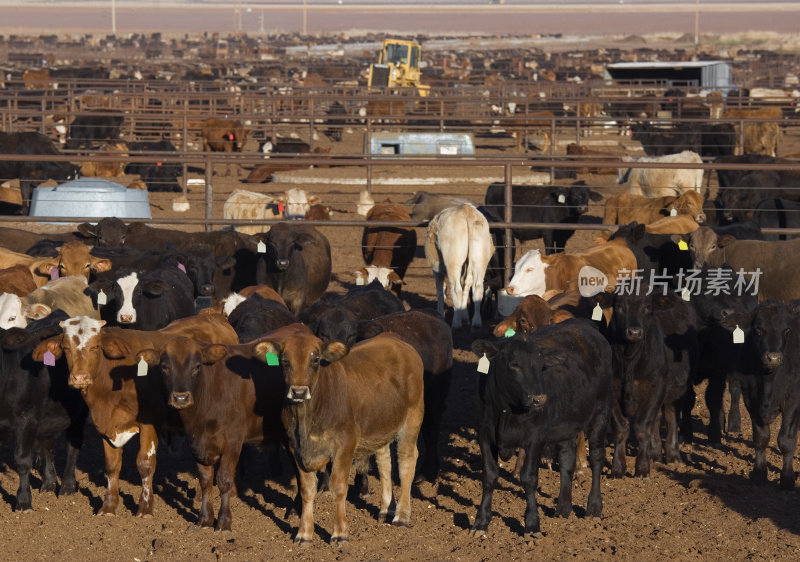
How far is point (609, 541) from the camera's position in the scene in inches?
250

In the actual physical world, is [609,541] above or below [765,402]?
below

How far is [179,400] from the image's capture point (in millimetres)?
6156

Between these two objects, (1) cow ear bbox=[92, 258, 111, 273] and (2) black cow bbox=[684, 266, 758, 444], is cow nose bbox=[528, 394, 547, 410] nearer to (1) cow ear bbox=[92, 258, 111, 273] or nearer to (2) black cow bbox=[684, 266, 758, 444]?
(2) black cow bbox=[684, 266, 758, 444]

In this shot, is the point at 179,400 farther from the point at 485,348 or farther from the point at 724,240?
the point at 724,240

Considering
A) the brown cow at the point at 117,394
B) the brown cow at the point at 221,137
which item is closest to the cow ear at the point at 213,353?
the brown cow at the point at 117,394

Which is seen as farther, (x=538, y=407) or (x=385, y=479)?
(x=385, y=479)

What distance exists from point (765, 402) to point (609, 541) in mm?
1625

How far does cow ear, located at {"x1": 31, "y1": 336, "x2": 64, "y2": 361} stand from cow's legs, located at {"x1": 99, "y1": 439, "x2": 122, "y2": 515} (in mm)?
565

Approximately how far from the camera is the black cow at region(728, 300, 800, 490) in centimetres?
730

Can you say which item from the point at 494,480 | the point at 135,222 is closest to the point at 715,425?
the point at 494,480

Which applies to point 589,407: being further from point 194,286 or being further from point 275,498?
point 194,286

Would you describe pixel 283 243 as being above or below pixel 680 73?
below

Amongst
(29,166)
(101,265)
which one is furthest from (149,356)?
(29,166)

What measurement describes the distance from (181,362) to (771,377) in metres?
3.51
